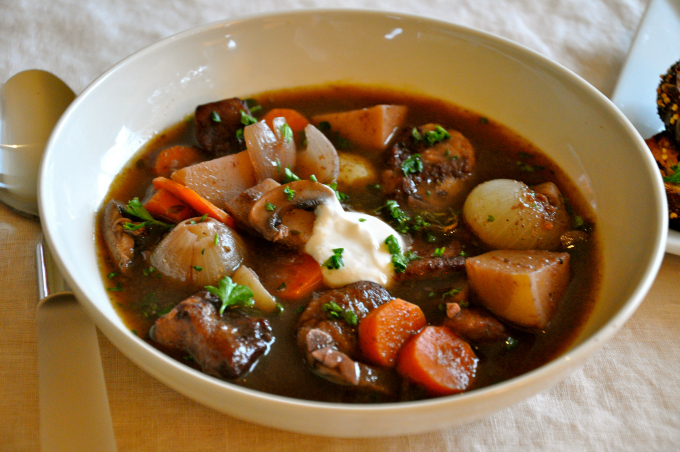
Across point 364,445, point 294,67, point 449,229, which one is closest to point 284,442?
point 364,445

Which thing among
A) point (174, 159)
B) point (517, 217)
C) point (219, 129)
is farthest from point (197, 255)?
point (517, 217)

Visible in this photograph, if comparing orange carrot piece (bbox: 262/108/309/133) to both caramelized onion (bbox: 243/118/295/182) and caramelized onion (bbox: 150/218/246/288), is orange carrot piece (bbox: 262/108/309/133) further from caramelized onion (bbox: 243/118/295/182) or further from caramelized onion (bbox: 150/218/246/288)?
caramelized onion (bbox: 150/218/246/288)

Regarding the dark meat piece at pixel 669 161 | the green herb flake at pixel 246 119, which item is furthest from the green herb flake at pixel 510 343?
the green herb flake at pixel 246 119

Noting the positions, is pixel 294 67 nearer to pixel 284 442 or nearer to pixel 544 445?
pixel 284 442

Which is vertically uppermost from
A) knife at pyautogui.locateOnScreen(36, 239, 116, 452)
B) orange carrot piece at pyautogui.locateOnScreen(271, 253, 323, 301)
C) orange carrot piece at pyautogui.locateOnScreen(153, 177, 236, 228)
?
orange carrot piece at pyautogui.locateOnScreen(153, 177, 236, 228)

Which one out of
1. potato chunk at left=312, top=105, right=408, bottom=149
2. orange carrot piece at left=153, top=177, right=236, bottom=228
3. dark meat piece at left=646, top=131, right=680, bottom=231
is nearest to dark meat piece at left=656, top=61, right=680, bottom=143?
dark meat piece at left=646, top=131, right=680, bottom=231

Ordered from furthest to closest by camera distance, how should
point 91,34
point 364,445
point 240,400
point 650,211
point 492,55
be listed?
point 91,34
point 492,55
point 650,211
point 364,445
point 240,400

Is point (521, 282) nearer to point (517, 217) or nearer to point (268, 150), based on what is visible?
point (517, 217)
